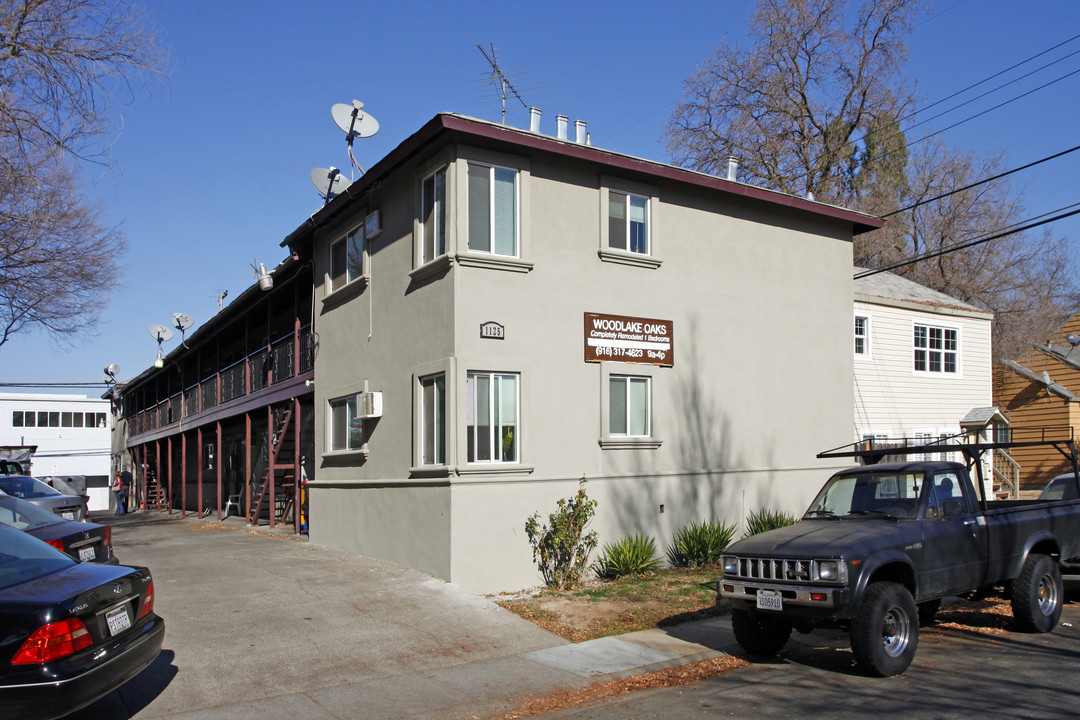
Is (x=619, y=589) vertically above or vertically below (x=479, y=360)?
below

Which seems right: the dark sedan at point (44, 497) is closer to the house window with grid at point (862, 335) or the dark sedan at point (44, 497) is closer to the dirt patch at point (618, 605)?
the dirt patch at point (618, 605)

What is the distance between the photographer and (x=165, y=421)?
105 feet

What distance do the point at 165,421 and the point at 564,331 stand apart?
80.1 feet

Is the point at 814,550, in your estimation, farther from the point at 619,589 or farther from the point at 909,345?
the point at 909,345

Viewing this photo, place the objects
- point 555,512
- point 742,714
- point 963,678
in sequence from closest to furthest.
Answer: point 742,714 < point 963,678 < point 555,512

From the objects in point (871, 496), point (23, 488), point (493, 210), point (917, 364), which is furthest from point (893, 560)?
point (917, 364)

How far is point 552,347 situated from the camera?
12.4m

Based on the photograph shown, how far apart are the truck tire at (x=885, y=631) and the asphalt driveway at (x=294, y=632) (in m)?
3.16

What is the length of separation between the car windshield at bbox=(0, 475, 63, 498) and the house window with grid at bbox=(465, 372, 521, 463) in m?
7.59

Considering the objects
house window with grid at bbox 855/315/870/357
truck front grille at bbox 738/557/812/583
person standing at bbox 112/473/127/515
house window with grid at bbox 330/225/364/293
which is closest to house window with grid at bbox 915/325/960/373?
house window with grid at bbox 855/315/870/357

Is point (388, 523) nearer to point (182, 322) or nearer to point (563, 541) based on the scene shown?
point (563, 541)

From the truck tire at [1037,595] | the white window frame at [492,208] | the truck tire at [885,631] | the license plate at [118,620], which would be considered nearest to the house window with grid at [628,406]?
the white window frame at [492,208]

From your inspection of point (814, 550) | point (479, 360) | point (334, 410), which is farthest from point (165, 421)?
point (814, 550)

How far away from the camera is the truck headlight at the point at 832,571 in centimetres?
707
